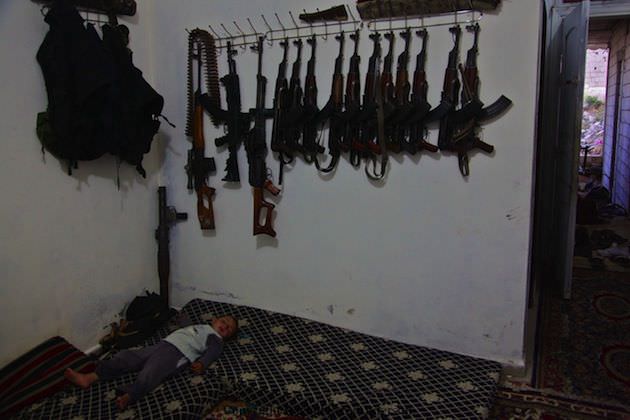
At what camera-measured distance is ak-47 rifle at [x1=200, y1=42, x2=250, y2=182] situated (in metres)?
2.64

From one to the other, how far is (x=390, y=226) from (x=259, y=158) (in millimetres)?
808

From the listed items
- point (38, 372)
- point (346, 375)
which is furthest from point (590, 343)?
point (38, 372)

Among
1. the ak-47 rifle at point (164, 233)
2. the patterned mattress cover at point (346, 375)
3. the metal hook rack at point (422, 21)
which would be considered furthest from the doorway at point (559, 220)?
the ak-47 rifle at point (164, 233)

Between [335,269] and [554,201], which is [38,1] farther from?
[554,201]

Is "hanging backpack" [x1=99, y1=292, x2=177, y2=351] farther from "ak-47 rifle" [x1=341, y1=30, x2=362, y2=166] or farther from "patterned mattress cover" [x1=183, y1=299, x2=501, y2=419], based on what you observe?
"ak-47 rifle" [x1=341, y1=30, x2=362, y2=166]

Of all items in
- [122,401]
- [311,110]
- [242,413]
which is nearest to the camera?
[122,401]

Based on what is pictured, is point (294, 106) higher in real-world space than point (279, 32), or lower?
lower

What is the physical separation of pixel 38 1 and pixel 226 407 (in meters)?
2.03

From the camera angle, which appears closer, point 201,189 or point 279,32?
point 279,32

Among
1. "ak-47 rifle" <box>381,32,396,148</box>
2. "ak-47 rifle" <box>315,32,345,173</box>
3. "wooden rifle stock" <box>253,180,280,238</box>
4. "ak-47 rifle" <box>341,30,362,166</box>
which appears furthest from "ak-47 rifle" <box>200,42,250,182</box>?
"ak-47 rifle" <box>381,32,396,148</box>

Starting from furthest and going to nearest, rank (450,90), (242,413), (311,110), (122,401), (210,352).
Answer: (311,110) → (210,352) → (450,90) → (242,413) → (122,401)

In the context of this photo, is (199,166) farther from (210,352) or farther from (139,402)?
(139,402)

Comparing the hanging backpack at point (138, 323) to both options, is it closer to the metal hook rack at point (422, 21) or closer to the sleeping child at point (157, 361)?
the sleeping child at point (157, 361)

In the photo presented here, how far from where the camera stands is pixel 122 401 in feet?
6.51
